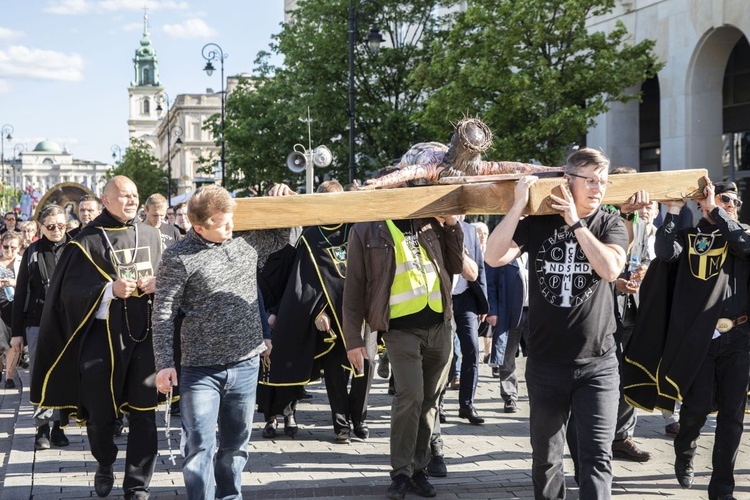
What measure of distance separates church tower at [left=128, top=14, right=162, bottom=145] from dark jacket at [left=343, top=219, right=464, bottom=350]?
187m

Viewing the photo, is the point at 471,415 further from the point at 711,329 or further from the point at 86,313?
the point at 86,313

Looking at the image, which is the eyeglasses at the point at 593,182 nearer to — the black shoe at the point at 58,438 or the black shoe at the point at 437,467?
the black shoe at the point at 437,467

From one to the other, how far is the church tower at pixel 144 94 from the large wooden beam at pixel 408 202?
619 feet

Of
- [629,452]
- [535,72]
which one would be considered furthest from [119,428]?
[535,72]

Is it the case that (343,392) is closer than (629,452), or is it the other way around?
(629,452)

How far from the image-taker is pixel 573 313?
505 cm

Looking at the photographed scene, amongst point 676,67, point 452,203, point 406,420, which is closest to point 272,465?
point 406,420

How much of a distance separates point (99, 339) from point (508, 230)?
3.05 meters

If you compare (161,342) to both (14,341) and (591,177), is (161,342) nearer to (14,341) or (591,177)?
(591,177)

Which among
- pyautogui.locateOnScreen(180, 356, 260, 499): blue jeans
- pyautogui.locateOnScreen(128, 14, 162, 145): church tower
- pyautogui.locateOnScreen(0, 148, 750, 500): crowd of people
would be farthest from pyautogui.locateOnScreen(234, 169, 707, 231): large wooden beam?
pyautogui.locateOnScreen(128, 14, 162, 145): church tower

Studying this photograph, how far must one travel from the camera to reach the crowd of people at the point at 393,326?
16.7ft

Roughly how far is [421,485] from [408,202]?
2.36 m

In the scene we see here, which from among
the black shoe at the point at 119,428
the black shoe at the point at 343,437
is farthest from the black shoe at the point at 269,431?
the black shoe at the point at 119,428

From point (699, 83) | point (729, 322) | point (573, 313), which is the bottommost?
point (729, 322)
